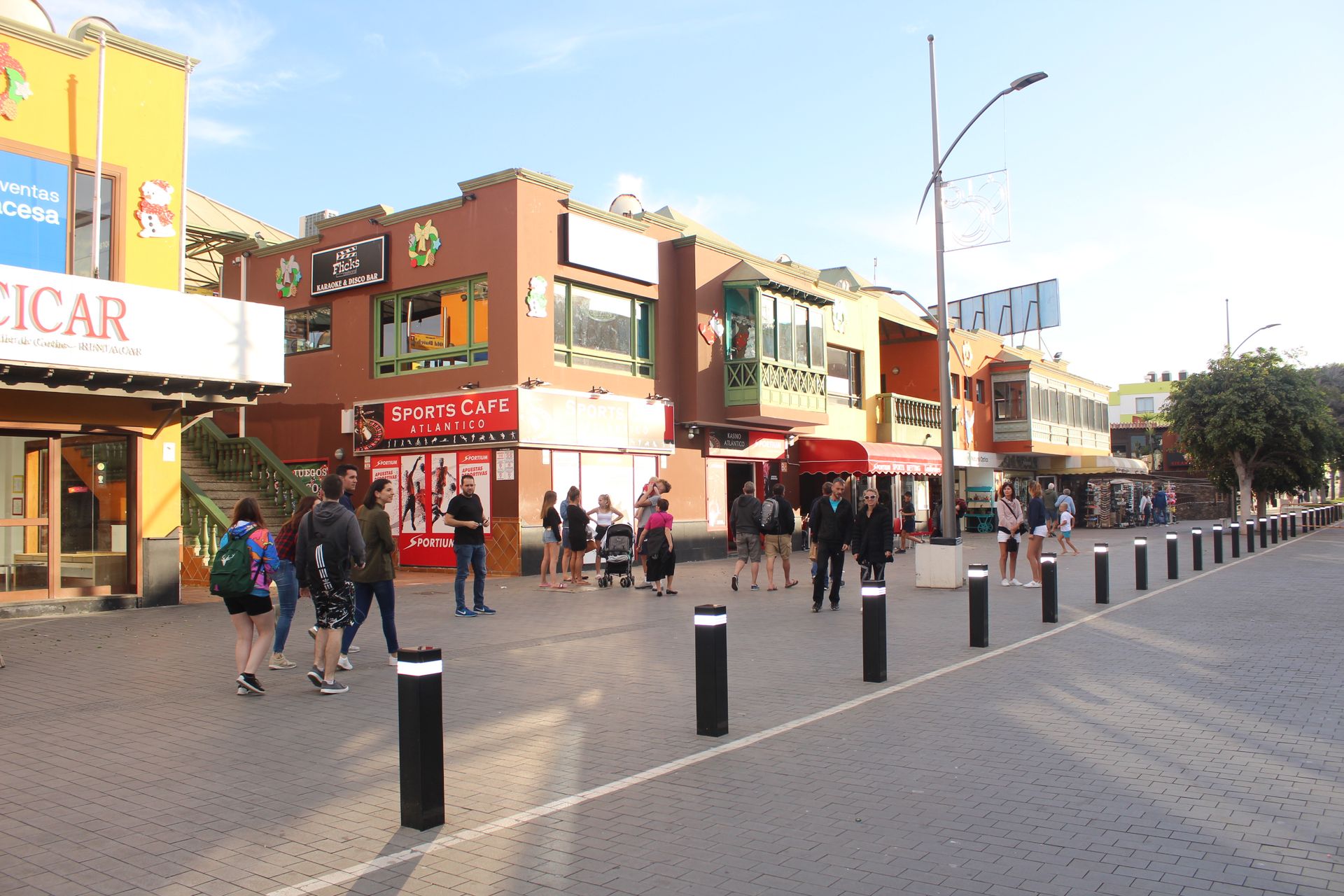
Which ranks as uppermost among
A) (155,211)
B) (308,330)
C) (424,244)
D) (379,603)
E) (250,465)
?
(424,244)

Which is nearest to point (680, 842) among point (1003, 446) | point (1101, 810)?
point (1101, 810)

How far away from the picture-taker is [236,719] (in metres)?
7.33

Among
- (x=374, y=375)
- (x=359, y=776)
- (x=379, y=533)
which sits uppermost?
(x=374, y=375)

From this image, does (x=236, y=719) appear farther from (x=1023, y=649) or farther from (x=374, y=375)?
(x=374, y=375)

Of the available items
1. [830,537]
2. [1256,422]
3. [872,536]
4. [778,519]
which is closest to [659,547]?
[778,519]

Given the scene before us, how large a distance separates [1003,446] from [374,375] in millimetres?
28988

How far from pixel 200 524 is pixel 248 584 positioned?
10.9m

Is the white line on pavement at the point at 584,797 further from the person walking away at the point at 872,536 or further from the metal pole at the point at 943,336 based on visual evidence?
the metal pole at the point at 943,336

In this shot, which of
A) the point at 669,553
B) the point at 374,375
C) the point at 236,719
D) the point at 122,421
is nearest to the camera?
the point at 236,719

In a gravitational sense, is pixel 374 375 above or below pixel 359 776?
above

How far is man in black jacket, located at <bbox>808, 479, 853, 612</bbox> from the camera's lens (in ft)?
44.9

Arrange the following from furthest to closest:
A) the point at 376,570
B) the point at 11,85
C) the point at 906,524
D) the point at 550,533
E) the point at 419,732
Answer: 1. the point at 906,524
2. the point at 550,533
3. the point at 11,85
4. the point at 376,570
5. the point at 419,732

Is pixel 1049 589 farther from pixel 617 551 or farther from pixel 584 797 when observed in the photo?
pixel 584 797

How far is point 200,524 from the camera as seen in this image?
17.6m
